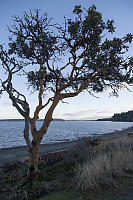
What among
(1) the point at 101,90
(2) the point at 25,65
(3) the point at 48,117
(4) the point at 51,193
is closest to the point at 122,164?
(4) the point at 51,193

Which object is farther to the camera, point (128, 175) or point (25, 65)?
point (25, 65)

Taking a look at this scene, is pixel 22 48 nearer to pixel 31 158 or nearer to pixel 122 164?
pixel 31 158

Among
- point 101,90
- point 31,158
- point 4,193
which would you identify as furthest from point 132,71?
point 4,193

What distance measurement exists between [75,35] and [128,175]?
6883 millimetres

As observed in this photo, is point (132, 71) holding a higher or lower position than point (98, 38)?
lower

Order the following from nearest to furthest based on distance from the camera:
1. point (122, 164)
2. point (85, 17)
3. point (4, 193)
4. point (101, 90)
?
point (4, 193) → point (122, 164) → point (85, 17) → point (101, 90)

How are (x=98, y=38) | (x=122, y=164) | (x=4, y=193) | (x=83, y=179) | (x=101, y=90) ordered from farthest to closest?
(x=101, y=90) → (x=98, y=38) → (x=122, y=164) → (x=4, y=193) → (x=83, y=179)

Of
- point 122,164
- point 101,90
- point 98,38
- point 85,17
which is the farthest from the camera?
point 101,90

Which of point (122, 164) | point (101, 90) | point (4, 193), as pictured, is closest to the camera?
point (4, 193)

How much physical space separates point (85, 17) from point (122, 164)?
277 inches

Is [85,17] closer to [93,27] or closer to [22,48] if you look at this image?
[93,27]

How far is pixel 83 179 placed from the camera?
5840 mm

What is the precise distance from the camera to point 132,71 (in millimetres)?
9578

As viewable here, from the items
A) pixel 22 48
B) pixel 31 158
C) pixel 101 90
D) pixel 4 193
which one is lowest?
pixel 4 193
